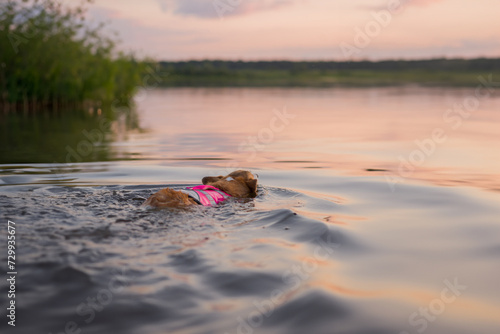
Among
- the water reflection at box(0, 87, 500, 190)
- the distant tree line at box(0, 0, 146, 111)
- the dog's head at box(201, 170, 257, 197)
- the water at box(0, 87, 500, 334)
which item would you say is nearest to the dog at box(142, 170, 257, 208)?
the dog's head at box(201, 170, 257, 197)

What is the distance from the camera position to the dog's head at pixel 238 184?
285 inches

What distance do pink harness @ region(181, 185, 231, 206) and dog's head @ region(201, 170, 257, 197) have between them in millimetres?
148

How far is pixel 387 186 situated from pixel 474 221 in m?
2.12

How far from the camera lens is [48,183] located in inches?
328

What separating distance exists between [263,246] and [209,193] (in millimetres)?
1708

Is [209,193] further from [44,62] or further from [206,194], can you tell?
[44,62]

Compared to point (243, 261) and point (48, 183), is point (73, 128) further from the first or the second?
→ point (243, 261)

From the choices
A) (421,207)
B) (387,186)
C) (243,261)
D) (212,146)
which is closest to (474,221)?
(421,207)

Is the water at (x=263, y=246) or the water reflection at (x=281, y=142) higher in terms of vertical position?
the water reflection at (x=281, y=142)

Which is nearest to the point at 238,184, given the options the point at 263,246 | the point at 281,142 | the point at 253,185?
the point at 253,185

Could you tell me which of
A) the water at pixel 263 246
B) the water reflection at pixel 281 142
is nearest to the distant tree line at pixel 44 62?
the water reflection at pixel 281 142

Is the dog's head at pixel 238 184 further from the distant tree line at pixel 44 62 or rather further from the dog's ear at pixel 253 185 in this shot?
the distant tree line at pixel 44 62

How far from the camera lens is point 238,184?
7391 mm

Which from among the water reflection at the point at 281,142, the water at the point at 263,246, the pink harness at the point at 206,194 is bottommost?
the water at the point at 263,246
